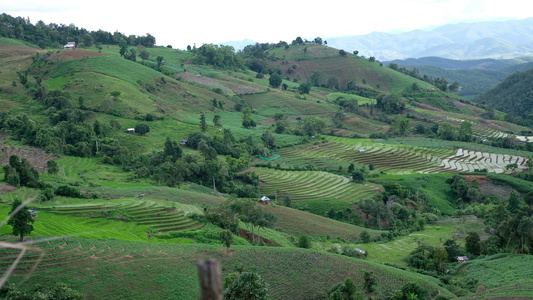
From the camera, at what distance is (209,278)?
5.47 metres

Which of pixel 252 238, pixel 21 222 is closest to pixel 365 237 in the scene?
pixel 252 238

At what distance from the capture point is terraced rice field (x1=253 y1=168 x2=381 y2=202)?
69.2 meters

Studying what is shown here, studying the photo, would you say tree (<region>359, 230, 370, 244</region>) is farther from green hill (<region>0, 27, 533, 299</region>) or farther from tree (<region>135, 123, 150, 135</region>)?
tree (<region>135, 123, 150, 135</region>)

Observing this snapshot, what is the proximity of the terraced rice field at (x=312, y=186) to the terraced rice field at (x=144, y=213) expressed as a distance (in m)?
26.9

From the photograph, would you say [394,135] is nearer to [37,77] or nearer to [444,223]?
[444,223]

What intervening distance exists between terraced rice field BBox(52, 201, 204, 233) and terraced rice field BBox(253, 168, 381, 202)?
26.9 metres

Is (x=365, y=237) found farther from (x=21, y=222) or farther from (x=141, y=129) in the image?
(x=141, y=129)

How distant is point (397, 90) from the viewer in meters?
165

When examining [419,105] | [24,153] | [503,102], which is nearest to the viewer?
[24,153]

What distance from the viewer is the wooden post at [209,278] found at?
5.29 metres

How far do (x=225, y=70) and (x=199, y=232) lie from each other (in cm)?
13160

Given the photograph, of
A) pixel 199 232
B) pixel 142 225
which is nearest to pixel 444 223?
pixel 199 232

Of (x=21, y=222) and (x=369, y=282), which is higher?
(x=21, y=222)

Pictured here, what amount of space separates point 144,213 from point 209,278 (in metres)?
40.7
